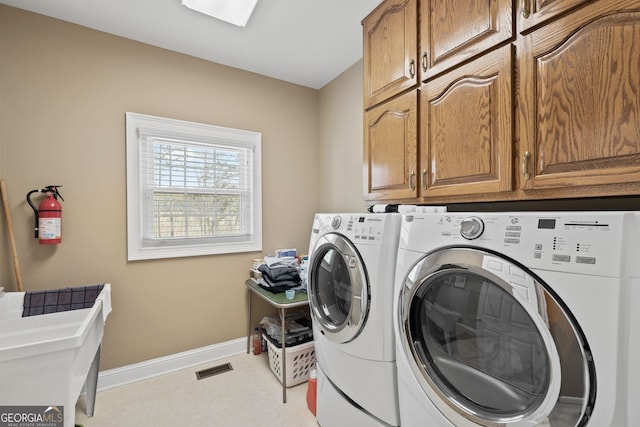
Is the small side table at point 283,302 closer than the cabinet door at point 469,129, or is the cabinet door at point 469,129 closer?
the cabinet door at point 469,129

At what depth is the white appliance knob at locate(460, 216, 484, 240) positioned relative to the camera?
0.84 m

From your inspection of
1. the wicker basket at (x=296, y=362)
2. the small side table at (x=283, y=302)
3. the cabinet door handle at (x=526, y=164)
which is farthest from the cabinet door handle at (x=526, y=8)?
the wicker basket at (x=296, y=362)

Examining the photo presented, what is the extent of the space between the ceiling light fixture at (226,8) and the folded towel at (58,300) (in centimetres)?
187

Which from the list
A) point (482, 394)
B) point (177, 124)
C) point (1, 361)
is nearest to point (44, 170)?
point (177, 124)

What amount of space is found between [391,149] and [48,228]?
7.08 ft

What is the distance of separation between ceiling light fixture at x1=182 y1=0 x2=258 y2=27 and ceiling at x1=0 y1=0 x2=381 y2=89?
2.3 inches

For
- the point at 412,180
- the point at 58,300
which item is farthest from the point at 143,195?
the point at 412,180

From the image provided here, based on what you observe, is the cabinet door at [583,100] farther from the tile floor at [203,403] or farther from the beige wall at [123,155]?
the tile floor at [203,403]

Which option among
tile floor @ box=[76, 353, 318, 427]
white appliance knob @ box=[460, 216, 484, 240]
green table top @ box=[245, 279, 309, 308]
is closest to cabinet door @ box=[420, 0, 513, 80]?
white appliance knob @ box=[460, 216, 484, 240]

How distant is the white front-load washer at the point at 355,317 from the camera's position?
46.4 inches

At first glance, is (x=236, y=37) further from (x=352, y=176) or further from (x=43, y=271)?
(x=43, y=271)

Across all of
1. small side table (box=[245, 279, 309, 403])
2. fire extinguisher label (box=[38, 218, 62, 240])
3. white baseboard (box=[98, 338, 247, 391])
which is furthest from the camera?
white baseboard (box=[98, 338, 247, 391])

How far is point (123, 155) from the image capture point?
80.8 inches

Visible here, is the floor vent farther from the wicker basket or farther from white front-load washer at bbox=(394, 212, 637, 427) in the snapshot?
white front-load washer at bbox=(394, 212, 637, 427)
